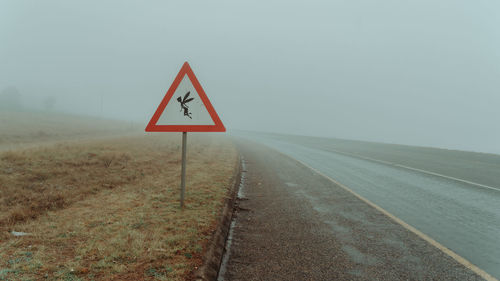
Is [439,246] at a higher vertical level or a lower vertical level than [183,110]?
lower

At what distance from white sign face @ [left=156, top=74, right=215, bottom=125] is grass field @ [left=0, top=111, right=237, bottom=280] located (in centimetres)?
156

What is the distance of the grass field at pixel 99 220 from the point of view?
3098mm

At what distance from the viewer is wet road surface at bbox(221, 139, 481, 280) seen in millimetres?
3254

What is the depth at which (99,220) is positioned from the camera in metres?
4.64

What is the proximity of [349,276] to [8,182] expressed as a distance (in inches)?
291

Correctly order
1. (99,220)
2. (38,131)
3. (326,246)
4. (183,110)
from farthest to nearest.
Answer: (38,131)
(183,110)
(99,220)
(326,246)

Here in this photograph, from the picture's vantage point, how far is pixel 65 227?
14.1 feet

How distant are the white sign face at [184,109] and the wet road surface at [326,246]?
1.87 metres

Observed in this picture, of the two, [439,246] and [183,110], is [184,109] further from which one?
[439,246]

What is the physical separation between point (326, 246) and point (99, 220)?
339 cm

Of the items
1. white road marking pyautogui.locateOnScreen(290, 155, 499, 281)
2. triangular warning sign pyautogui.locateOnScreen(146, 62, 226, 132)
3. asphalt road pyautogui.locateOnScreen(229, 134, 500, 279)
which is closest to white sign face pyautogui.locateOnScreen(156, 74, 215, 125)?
triangular warning sign pyautogui.locateOnScreen(146, 62, 226, 132)

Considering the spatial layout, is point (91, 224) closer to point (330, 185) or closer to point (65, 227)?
point (65, 227)

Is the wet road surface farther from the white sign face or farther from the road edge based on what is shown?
the white sign face

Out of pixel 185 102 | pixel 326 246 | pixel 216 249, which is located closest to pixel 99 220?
pixel 216 249
